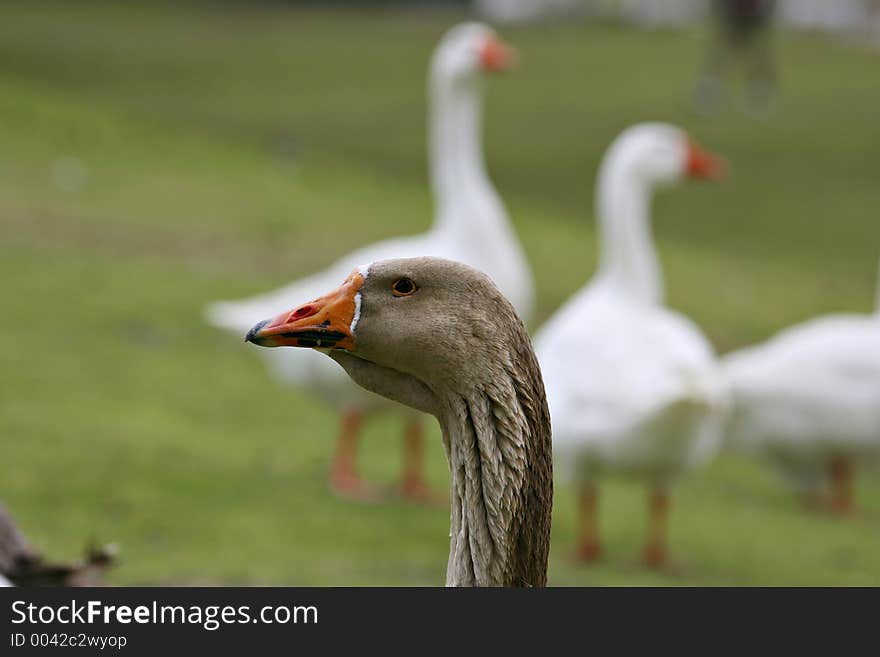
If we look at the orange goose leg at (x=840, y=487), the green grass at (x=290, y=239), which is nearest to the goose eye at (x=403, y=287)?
the green grass at (x=290, y=239)

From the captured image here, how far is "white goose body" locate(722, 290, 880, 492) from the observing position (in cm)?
859

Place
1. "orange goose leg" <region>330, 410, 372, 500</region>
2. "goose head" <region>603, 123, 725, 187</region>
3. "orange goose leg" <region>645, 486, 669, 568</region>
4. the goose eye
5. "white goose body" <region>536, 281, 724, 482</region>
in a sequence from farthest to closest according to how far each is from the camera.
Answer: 1. "goose head" <region>603, 123, 725, 187</region>
2. "orange goose leg" <region>330, 410, 372, 500</region>
3. "orange goose leg" <region>645, 486, 669, 568</region>
4. "white goose body" <region>536, 281, 724, 482</region>
5. the goose eye

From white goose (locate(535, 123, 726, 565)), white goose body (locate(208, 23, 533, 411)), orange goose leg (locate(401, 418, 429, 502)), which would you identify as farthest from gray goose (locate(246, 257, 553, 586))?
orange goose leg (locate(401, 418, 429, 502))

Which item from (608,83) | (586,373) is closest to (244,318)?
(586,373)

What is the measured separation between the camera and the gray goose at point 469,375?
10.1 feet

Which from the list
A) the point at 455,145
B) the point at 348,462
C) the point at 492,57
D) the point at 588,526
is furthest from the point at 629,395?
the point at 492,57

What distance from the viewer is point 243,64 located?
23.5m

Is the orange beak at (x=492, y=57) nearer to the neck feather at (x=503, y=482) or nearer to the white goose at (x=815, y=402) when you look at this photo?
the white goose at (x=815, y=402)

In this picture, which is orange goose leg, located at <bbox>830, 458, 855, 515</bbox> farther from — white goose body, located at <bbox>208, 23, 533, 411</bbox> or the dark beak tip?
the dark beak tip

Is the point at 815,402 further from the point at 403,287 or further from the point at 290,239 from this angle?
the point at 290,239

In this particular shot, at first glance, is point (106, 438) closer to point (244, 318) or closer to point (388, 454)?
point (244, 318)

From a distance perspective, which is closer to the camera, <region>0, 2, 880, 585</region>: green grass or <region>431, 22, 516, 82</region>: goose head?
<region>0, 2, 880, 585</region>: green grass

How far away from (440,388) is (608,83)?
19645mm

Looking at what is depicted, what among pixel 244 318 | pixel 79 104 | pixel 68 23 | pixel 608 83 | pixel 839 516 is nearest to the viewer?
pixel 244 318
